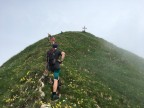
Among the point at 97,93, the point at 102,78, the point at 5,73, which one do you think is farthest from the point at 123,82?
the point at 5,73

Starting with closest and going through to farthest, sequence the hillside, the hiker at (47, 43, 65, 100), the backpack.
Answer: the hiker at (47, 43, 65, 100) < the backpack < the hillside

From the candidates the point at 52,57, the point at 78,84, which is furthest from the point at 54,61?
the point at 78,84

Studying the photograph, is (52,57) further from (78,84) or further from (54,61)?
(78,84)

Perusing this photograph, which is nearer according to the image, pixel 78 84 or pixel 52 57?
pixel 52 57

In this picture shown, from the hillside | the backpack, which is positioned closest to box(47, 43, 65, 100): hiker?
the backpack

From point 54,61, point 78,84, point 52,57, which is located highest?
point 52,57

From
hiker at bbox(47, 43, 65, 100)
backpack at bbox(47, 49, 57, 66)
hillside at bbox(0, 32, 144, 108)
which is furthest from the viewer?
hillside at bbox(0, 32, 144, 108)

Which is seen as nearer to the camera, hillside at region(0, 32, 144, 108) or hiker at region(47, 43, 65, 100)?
hiker at region(47, 43, 65, 100)

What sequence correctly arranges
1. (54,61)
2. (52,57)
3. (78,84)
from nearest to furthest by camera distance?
1. (54,61)
2. (52,57)
3. (78,84)

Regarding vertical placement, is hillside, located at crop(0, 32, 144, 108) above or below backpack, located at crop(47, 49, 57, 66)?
below

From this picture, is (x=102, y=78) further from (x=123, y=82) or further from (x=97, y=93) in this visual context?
(x=97, y=93)

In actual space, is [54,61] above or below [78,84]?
above

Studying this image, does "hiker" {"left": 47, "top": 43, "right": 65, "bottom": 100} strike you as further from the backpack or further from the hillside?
the hillside

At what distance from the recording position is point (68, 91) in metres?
31.4
